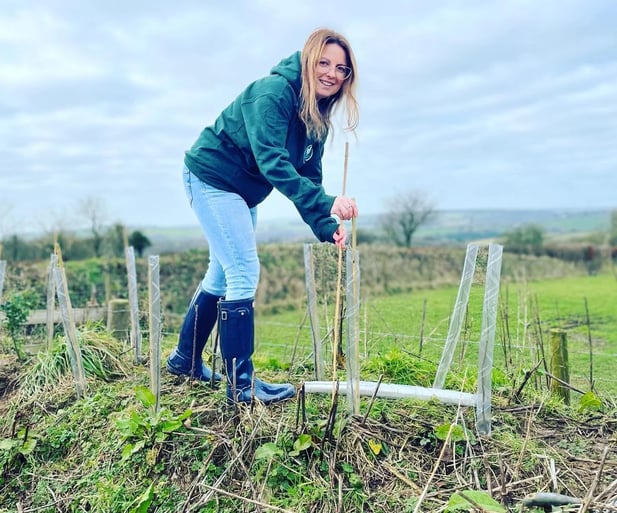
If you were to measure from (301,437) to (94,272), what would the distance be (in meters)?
10.9

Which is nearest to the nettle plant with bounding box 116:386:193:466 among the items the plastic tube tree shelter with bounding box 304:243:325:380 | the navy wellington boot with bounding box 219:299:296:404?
the navy wellington boot with bounding box 219:299:296:404

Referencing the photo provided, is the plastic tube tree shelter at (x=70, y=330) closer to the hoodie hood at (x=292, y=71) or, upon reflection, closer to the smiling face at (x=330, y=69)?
the hoodie hood at (x=292, y=71)

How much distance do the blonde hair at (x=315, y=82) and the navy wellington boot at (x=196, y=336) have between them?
1.26m

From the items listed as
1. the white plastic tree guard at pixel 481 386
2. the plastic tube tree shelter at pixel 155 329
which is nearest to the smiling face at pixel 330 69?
the white plastic tree guard at pixel 481 386

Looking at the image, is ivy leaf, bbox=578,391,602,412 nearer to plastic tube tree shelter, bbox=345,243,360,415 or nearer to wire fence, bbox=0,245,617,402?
wire fence, bbox=0,245,617,402

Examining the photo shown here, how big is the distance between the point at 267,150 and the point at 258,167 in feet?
0.71

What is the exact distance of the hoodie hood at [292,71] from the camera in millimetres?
3049

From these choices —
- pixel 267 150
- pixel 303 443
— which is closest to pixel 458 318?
pixel 303 443

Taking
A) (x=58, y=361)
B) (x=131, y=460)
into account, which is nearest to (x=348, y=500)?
(x=131, y=460)

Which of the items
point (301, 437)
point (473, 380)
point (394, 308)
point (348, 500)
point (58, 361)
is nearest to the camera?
point (348, 500)

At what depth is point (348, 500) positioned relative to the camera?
2602 mm

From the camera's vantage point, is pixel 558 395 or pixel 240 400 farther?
pixel 558 395

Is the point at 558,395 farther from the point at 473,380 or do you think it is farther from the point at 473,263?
the point at 473,263

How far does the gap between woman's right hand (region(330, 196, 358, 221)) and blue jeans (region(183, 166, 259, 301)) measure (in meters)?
0.64
